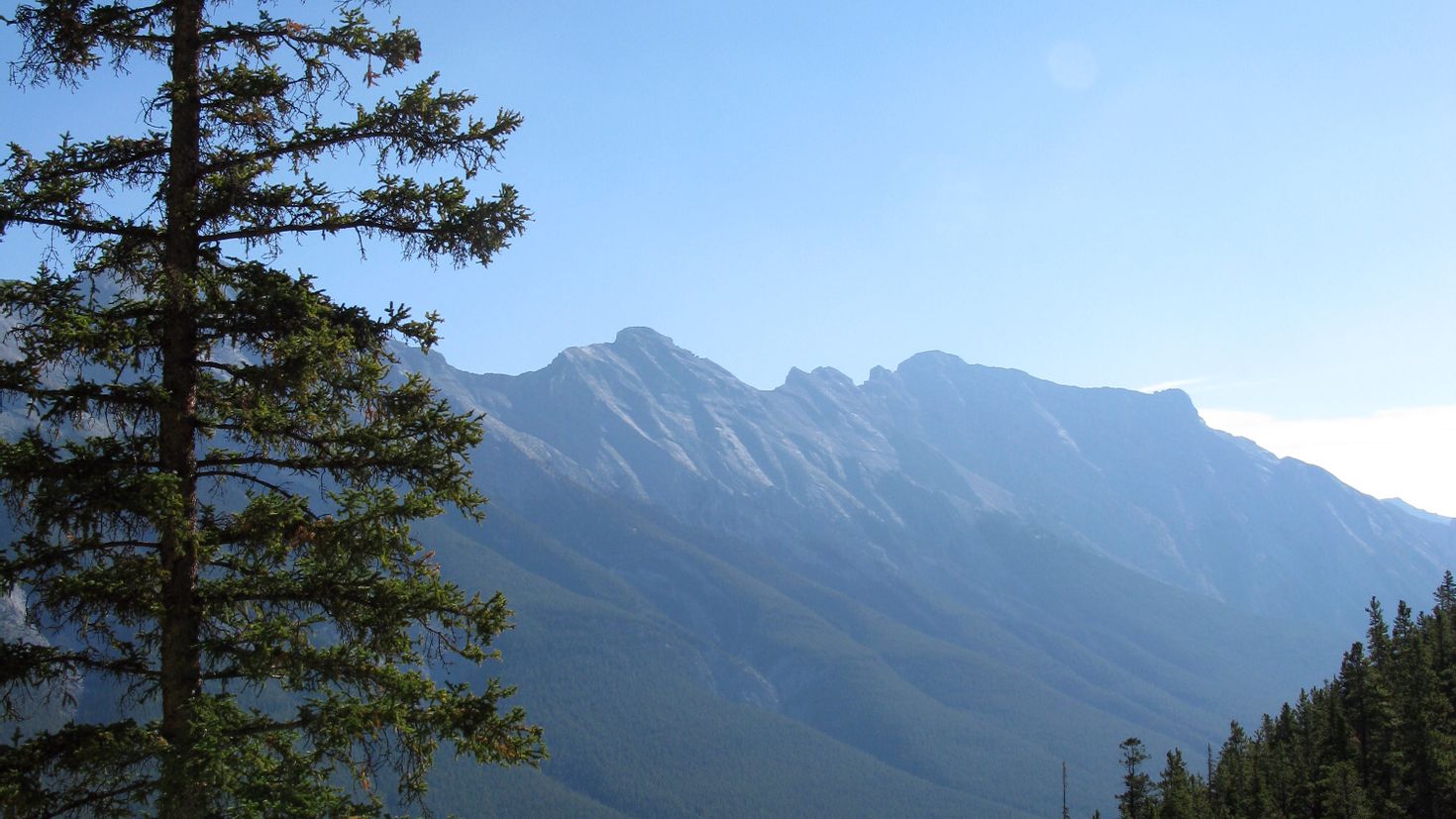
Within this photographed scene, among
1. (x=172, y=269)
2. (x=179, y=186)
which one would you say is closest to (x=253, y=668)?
(x=172, y=269)

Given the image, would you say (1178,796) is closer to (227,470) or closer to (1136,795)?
(1136,795)

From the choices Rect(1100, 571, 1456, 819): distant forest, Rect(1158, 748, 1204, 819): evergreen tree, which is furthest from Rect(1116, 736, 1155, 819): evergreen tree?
Rect(1158, 748, 1204, 819): evergreen tree

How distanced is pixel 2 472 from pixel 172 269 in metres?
2.58

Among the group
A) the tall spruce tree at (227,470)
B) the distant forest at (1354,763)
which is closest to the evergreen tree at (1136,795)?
the distant forest at (1354,763)

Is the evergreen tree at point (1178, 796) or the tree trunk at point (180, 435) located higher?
the tree trunk at point (180, 435)

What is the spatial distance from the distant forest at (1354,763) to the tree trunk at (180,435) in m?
52.3

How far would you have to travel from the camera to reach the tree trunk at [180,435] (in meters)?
11.3

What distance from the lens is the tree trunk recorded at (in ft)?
37.1

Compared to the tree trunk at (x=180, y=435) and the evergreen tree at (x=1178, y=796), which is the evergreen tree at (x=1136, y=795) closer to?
the evergreen tree at (x=1178, y=796)

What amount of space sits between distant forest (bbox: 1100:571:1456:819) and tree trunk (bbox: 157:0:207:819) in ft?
171

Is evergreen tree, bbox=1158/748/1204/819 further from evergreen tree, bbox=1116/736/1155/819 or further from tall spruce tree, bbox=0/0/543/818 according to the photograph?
tall spruce tree, bbox=0/0/543/818

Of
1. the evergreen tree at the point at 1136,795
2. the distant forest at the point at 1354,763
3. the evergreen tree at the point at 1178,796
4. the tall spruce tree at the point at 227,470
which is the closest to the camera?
the tall spruce tree at the point at 227,470

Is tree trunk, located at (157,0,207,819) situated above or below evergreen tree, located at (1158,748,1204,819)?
above

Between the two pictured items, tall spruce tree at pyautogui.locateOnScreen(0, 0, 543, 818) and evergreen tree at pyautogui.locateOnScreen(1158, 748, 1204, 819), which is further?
evergreen tree at pyautogui.locateOnScreen(1158, 748, 1204, 819)
